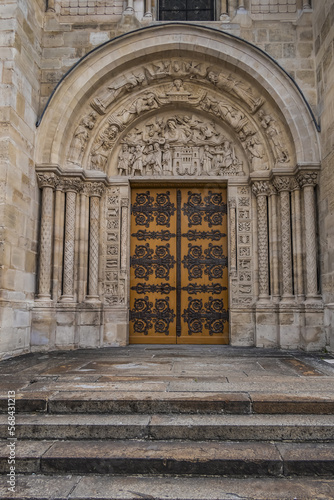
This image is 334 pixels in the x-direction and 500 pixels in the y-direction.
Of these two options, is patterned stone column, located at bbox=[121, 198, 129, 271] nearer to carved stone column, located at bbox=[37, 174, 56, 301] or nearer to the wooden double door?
the wooden double door

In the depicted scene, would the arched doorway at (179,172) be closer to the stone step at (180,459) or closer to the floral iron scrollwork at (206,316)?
the floral iron scrollwork at (206,316)

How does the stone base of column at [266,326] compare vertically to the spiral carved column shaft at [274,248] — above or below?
below

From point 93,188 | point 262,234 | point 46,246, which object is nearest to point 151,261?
point 93,188

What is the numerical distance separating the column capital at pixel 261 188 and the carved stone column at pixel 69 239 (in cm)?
299

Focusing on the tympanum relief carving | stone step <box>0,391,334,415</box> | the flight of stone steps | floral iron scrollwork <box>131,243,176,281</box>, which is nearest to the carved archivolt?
the tympanum relief carving

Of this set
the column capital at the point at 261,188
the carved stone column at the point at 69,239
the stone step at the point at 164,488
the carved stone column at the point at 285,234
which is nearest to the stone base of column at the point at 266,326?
the carved stone column at the point at 285,234

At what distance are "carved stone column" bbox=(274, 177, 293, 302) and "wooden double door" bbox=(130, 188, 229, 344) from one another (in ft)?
3.52

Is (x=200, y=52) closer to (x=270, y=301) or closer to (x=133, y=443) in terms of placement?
(x=270, y=301)

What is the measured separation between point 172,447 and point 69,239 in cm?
465

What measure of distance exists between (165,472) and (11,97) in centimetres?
525

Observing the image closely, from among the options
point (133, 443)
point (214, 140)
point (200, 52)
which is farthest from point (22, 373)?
point (200, 52)

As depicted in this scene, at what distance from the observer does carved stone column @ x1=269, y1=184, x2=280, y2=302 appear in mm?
6824

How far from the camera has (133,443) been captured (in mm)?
2830

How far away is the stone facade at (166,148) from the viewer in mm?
6422
